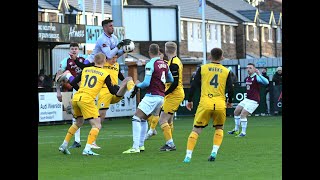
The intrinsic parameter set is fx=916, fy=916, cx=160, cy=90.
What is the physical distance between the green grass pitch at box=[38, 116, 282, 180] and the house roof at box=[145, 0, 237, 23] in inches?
2411

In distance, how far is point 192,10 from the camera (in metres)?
87.4

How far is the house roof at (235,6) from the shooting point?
9731 centimetres

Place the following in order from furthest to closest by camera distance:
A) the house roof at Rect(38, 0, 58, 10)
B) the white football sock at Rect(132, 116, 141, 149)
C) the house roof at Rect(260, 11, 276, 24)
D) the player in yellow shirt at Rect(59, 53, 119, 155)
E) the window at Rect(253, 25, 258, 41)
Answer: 1. the house roof at Rect(260, 11, 276, 24)
2. the window at Rect(253, 25, 258, 41)
3. the house roof at Rect(38, 0, 58, 10)
4. the white football sock at Rect(132, 116, 141, 149)
5. the player in yellow shirt at Rect(59, 53, 119, 155)

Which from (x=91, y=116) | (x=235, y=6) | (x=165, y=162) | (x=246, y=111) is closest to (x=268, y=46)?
(x=235, y=6)

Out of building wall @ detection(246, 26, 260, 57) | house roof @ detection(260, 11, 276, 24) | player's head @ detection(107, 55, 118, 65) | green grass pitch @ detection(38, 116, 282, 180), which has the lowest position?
green grass pitch @ detection(38, 116, 282, 180)

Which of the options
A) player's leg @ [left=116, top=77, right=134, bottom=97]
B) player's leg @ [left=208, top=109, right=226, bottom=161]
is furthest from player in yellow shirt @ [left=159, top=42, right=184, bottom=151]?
player's leg @ [left=208, top=109, right=226, bottom=161]

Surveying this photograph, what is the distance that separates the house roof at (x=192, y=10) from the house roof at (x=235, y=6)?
208 centimetres

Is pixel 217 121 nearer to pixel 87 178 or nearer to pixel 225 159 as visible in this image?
pixel 225 159

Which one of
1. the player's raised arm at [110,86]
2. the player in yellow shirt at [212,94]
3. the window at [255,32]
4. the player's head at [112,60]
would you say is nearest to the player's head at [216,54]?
the player in yellow shirt at [212,94]

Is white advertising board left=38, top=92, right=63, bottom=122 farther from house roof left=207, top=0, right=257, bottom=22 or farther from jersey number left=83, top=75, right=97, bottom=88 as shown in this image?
house roof left=207, top=0, right=257, bottom=22

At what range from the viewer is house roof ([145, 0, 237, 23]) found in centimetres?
8391

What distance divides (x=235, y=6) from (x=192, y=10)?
16627 millimetres

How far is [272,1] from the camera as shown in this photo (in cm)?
11806
